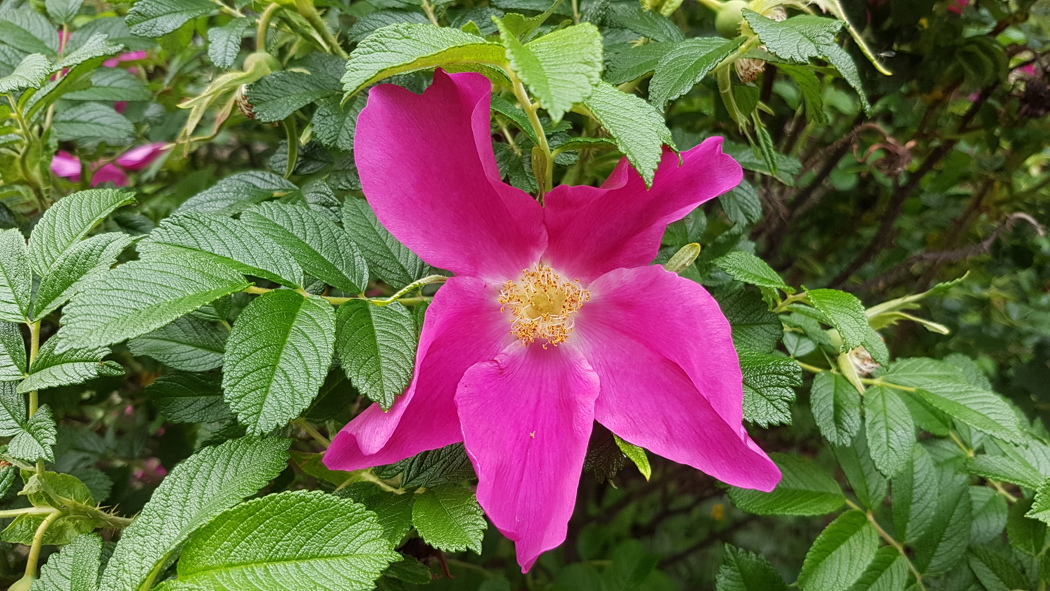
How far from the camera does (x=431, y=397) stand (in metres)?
0.59

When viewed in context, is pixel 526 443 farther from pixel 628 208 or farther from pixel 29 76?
pixel 29 76

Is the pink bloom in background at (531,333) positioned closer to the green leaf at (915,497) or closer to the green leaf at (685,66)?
the green leaf at (685,66)

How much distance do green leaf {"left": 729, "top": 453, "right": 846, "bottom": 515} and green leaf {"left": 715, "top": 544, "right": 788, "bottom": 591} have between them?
8 cm

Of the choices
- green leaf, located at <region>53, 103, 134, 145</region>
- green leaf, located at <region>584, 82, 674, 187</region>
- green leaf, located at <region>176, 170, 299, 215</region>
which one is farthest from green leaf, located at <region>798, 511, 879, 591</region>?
green leaf, located at <region>53, 103, 134, 145</region>

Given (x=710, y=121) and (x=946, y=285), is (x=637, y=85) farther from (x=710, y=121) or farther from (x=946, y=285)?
(x=710, y=121)

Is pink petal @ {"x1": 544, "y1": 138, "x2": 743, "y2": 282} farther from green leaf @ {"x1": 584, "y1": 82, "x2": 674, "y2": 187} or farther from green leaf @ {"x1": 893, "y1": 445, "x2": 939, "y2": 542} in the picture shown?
green leaf @ {"x1": 893, "y1": 445, "x2": 939, "y2": 542}

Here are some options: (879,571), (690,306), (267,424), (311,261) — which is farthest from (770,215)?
(267,424)

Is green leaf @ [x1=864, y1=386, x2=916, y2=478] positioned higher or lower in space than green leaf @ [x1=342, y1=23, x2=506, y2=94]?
lower

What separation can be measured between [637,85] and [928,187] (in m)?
1.14

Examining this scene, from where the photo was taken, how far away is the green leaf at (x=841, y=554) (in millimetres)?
757

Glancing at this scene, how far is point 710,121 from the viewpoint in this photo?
1288 mm

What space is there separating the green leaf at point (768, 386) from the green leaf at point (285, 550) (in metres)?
0.36

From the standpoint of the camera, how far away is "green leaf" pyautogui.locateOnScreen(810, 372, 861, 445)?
30.0 inches

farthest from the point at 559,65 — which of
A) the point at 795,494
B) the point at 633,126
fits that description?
the point at 795,494
